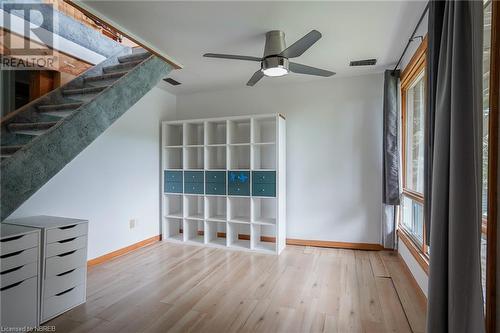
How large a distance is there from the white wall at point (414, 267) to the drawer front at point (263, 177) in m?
1.67

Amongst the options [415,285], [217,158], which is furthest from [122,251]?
[415,285]

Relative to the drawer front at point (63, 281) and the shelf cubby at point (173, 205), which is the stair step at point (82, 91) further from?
the shelf cubby at point (173, 205)

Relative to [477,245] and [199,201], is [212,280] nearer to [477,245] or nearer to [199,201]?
[199,201]

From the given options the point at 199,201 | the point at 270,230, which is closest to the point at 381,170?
the point at 270,230

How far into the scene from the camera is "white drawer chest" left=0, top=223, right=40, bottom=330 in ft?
5.65

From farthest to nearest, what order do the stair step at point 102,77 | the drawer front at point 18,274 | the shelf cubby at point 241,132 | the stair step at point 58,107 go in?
the shelf cubby at point 241,132, the stair step at point 102,77, the stair step at point 58,107, the drawer front at point 18,274

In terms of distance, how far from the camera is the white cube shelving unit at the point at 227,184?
11.8 feet

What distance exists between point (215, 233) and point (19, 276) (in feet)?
8.31

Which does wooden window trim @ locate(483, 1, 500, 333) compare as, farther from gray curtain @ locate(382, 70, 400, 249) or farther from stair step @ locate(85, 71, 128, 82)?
stair step @ locate(85, 71, 128, 82)

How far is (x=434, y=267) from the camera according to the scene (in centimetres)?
131

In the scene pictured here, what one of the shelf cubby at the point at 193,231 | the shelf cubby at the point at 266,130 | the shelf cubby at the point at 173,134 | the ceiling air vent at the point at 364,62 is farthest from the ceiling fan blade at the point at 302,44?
Answer: the shelf cubby at the point at 193,231

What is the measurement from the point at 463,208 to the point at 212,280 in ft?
7.26

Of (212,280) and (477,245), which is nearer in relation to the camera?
(477,245)

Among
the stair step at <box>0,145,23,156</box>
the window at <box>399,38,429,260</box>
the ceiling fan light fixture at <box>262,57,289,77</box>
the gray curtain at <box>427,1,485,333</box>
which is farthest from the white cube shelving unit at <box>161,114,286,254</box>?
the gray curtain at <box>427,1,485,333</box>
